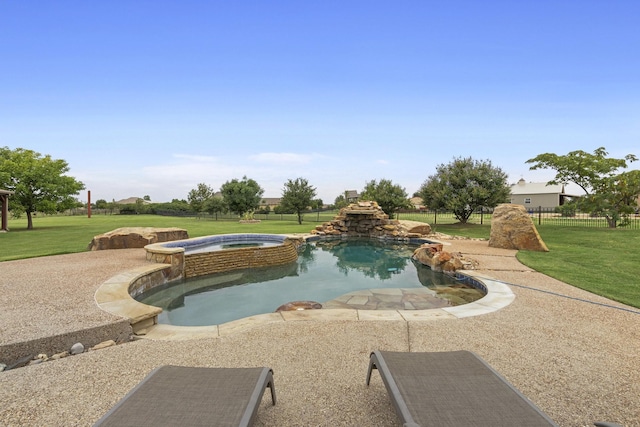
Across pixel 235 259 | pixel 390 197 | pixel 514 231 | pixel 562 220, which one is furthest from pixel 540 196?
pixel 235 259

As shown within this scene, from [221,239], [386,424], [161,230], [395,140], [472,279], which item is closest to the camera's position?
[386,424]

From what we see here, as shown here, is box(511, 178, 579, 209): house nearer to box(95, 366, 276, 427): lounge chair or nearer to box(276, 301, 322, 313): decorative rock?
box(276, 301, 322, 313): decorative rock

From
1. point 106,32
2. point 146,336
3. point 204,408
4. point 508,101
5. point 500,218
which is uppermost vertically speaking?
point 106,32

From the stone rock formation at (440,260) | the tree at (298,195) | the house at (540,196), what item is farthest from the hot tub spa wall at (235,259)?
the house at (540,196)

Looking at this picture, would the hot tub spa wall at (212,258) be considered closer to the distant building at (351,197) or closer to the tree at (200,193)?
the distant building at (351,197)

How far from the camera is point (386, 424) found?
2158mm

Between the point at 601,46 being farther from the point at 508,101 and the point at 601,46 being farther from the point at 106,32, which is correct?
the point at 106,32

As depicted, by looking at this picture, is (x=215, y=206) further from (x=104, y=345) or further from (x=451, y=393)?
(x=451, y=393)

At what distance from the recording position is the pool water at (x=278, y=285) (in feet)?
19.8

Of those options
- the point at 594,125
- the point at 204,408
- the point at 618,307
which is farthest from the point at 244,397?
the point at 594,125

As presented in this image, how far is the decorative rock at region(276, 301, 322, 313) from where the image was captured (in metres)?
5.83

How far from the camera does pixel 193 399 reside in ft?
6.18

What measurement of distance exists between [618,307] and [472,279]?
258cm

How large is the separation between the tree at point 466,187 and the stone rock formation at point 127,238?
Answer: 1708 centimetres
